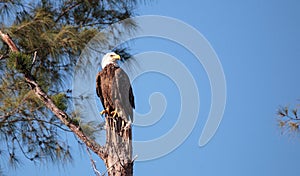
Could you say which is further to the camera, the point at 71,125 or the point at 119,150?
the point at 71,125

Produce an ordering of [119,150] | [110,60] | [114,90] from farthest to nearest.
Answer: [110,60]
[114,90]
[119,150]

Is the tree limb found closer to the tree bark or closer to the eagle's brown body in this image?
the tree bark

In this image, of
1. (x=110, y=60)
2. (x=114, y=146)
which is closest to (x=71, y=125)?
(x=114, y=146)

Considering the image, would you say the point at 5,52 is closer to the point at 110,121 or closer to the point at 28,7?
the point at 28,7

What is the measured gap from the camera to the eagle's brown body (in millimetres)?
3504

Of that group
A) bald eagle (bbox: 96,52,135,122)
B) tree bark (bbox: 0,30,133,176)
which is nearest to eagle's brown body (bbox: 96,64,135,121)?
bald eagle (bbox: 96,52,135,122)

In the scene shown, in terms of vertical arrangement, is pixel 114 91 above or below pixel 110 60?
below

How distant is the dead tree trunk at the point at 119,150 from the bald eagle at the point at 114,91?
468mm

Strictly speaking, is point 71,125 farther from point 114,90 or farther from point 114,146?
point 114,90

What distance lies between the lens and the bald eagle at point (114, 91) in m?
3.48

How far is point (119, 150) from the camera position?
2793 mm

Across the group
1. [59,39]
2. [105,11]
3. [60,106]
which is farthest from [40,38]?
[60,106]

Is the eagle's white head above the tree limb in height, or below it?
above

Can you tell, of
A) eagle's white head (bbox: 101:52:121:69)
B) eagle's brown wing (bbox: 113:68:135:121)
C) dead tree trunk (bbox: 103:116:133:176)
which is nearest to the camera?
dead tree trunk (bbox: 103:116:133:176)
